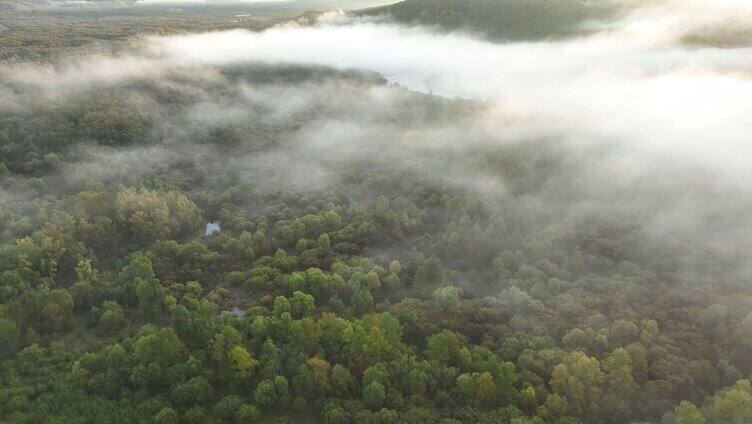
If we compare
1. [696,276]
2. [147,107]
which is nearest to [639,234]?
[696,276]

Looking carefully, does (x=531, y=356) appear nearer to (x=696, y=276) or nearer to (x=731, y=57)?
(x=696, y=276)

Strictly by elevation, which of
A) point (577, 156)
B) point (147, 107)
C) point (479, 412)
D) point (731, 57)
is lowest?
point (479, 412)

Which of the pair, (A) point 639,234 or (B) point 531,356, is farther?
(A) point 639,234

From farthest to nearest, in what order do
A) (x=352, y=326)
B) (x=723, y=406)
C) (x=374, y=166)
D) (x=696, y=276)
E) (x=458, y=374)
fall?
(x=374, y=166)
(x=696, y=276)
(x=352, y=326)
(x=458, y=374)
(x=723, y=406)

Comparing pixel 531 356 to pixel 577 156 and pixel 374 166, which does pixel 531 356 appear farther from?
pixel 577 156

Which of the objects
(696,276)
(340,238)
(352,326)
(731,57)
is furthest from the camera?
(731,57)

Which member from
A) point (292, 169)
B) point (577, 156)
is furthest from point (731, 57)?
point (292, 169)

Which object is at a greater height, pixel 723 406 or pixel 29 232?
pixel 29 232
